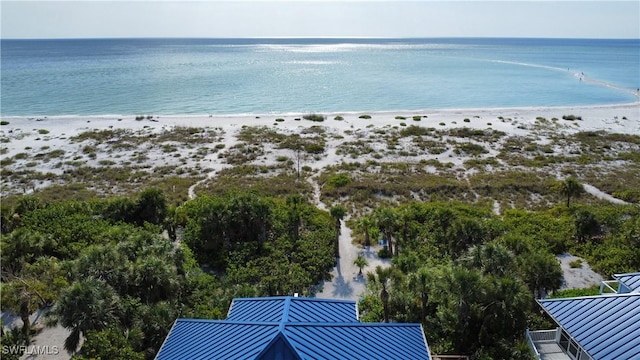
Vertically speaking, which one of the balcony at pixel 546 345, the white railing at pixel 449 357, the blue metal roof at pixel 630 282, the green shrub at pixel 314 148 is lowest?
the white railing at pixel 449 357

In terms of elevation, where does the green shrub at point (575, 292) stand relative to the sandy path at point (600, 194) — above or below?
above

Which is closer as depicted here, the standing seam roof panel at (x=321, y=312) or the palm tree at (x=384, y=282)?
the standing seam roof panel at (x=321, y=312)

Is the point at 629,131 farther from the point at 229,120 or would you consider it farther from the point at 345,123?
the point at 229,120

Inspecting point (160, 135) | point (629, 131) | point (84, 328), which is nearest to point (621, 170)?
point (629, 131)

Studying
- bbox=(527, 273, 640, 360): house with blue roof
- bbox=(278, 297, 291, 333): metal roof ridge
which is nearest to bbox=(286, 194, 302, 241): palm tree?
bbox=(278, 297, 291, 333): metal roof ridge

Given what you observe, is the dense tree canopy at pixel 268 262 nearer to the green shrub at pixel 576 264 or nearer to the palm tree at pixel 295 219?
the palm tree at pixel 295 219

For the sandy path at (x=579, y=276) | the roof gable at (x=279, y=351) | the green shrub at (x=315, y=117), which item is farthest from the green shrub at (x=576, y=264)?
the green shrub at (x=315, y=117)

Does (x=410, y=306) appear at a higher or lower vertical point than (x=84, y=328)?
lower

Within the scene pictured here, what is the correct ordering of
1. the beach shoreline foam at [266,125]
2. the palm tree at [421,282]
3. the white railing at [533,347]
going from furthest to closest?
the beach shoreline foam at [266,125]
the palm tree at [421,282]
the white railing at [533,347]

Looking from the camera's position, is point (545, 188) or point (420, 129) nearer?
point (545, 188)
